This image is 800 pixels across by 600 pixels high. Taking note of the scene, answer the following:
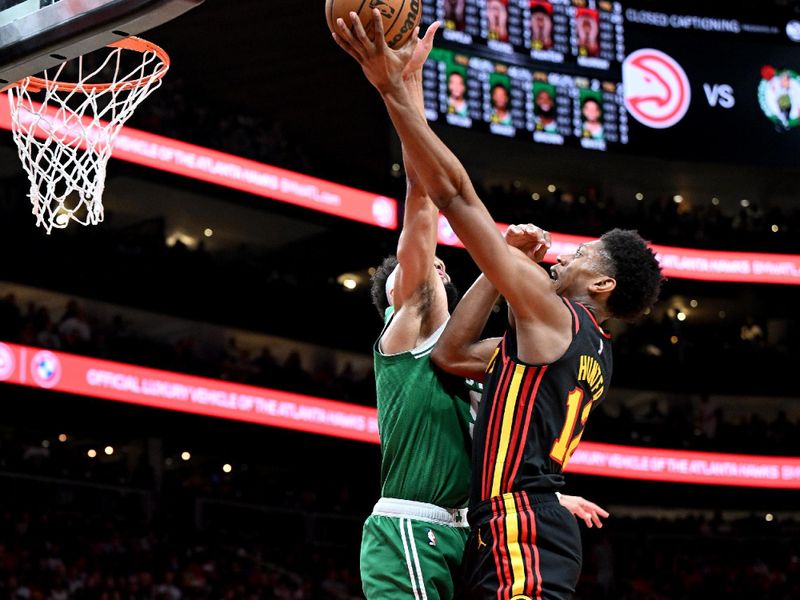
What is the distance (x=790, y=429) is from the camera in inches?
856

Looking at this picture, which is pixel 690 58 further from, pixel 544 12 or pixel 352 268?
pixel 352 268

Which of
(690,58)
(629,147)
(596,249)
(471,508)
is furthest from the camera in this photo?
(690,58)

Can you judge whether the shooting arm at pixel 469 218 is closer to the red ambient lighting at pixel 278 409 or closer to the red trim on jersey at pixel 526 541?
the red trim on jersey at pixel 526 541

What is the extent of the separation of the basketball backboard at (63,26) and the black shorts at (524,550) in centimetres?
205

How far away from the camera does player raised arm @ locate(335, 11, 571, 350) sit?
146 inches

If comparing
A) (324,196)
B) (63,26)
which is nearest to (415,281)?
(63,26)

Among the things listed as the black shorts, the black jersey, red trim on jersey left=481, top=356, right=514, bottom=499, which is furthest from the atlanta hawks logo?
the black shorts

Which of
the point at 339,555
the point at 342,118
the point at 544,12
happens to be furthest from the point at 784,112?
the point at 339,555

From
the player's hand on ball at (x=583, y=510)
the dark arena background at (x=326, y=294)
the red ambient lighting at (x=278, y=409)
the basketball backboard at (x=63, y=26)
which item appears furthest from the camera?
the dark arena background at (x=326, y=294)

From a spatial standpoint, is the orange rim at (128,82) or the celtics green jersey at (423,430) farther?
the orange rim at (128,82)

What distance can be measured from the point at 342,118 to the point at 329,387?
638 centimetres

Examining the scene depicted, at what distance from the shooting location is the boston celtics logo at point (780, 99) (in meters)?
20.2

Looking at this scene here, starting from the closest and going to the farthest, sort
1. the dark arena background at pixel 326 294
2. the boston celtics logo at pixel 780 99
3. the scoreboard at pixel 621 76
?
the dark arena background at pixel 326 294 → the scoreboard at pixel 621 76 → the boston celtics logo at pixel 780 99

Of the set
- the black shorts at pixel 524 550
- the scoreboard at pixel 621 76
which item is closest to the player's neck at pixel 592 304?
the black shorts at pixel 524 550
